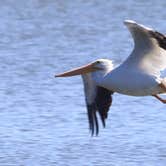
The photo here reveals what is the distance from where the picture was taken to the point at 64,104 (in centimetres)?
1343

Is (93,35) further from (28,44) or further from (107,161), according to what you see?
(107,161)

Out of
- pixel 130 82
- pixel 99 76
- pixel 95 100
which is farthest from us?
pixel 95 100

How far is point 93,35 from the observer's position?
724 inches

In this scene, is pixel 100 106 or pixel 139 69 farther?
pixel 100 106

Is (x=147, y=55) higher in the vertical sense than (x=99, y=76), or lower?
higher

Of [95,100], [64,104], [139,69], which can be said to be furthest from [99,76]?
[64,104]

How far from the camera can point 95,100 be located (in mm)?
10805

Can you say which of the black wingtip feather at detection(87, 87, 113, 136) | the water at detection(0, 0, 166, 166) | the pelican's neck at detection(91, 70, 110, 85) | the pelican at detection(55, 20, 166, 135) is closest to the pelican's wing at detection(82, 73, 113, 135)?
the black wingtip feather at detection(87, 87, 113, 136)

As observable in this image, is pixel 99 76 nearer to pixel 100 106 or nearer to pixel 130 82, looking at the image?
pixel 130 82

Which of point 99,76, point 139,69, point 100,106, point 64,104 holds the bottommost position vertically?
point 64,104

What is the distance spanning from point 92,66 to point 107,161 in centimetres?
162

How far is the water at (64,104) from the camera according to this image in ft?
38.7

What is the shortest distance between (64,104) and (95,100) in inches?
104

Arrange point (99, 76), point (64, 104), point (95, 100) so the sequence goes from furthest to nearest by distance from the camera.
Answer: point (64, 104)
point (95, 100)
point (99, 76)
